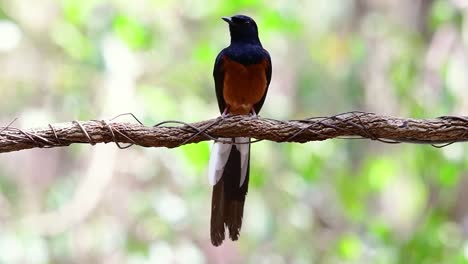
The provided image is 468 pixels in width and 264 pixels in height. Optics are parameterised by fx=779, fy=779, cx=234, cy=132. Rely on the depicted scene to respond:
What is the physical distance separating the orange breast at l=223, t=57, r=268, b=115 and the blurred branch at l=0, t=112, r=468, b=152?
85 cm

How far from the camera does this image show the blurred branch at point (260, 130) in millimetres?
1973

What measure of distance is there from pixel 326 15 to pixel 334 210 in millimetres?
1596

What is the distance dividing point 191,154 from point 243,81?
0.84 metres

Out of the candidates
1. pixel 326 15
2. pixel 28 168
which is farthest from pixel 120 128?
pixel 326 15

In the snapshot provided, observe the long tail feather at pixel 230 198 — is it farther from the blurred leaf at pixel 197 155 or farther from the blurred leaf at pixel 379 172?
the blurred leaf at pixel 379 172

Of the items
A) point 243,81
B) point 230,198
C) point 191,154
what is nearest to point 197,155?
point 191,154

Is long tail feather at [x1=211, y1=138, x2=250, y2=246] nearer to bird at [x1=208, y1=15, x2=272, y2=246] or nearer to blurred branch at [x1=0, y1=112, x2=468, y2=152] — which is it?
bird at [x1=208, y1=15, x2=272, y2=246]

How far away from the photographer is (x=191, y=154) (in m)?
3.64

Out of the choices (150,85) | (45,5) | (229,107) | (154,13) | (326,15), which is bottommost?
(229,107)

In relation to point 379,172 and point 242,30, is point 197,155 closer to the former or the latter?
point 242,30

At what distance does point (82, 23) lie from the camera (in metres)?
3.93

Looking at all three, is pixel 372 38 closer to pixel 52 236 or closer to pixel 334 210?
pixel 334 210

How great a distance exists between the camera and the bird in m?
2.60

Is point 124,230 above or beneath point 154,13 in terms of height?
beneath
